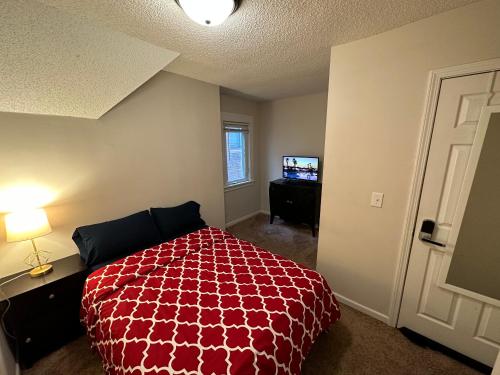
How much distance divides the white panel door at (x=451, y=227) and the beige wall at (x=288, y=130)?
2.24 metres

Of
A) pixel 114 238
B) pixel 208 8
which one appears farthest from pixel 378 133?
pixel 114 238

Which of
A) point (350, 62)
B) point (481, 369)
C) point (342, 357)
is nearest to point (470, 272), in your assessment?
point (481, 369)

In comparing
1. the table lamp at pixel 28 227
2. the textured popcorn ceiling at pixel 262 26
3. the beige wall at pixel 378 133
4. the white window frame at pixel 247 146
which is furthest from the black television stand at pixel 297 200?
the table lamp at pixel 28 227

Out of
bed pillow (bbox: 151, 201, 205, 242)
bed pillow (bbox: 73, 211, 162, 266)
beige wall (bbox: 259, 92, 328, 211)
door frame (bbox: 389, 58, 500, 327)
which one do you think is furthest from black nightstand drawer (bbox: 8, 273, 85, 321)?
beige wall (bbox: 259, 92, 328, 211)

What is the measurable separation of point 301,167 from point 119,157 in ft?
9.15

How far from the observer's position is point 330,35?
151 centimetres

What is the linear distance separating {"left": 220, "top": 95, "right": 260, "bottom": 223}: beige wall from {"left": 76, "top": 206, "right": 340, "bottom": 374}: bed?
82.5 inches

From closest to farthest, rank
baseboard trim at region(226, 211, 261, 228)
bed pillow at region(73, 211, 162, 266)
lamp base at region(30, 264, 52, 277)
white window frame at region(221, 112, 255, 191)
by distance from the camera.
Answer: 1. lamp base at region(30, 264, 52, 277)
2. bed pillow at region(73, 211, 162, 266)
3. white window frame at region(221, 112, 255, 191)
4. baseboard trim at region(226, 211, 261, 228)

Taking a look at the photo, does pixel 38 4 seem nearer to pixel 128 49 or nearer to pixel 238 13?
pixel 128 49

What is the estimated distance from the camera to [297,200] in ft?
11.3

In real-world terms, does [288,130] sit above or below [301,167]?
above

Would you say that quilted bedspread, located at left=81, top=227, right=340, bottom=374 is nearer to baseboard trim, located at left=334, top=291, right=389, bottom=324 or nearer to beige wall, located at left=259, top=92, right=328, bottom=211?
baseboard trim, located at left=334, top=291, right=389, bottom=324

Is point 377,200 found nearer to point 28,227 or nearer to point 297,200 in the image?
point 297,200

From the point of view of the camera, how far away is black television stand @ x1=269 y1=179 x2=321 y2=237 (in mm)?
3311
